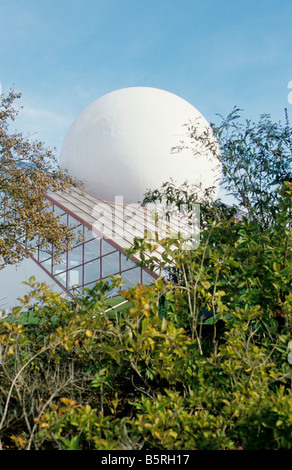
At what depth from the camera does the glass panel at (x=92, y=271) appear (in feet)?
68.3

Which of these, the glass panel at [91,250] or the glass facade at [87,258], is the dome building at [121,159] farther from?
the glass panel at [91,250]

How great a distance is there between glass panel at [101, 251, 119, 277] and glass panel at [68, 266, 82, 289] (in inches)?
70.0

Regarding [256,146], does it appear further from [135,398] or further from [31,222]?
[31,222]

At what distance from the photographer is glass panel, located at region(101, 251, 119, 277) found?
20094mm

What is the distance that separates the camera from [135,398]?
4.54 meters

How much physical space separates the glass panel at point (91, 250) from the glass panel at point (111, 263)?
63cm

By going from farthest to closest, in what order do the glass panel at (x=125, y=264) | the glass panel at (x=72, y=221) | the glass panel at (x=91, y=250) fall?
the glass panel at (x=72, y=221) → the glass panel at (x=91, y=250) → the glass panel at (x=125, y=264)

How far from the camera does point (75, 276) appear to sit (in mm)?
22047

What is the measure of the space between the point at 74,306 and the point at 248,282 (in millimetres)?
2256

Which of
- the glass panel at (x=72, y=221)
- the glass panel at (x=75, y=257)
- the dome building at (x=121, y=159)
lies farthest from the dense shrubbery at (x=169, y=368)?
the dome building at (x=121, y=159)

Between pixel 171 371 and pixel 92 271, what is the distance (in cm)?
1741

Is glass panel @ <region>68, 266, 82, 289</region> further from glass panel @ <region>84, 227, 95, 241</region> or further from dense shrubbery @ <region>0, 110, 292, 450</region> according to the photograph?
dense shrubbery @ <region>0, 110, 292, 450</region>

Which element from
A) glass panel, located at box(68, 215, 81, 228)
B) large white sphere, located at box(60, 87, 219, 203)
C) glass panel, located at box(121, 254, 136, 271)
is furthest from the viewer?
large white sphere, located at box(60, 87, 219, 203)

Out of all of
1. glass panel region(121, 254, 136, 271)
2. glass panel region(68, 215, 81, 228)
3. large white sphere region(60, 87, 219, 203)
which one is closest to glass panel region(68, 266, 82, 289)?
glass panel region(68, 215, 81, 228)
